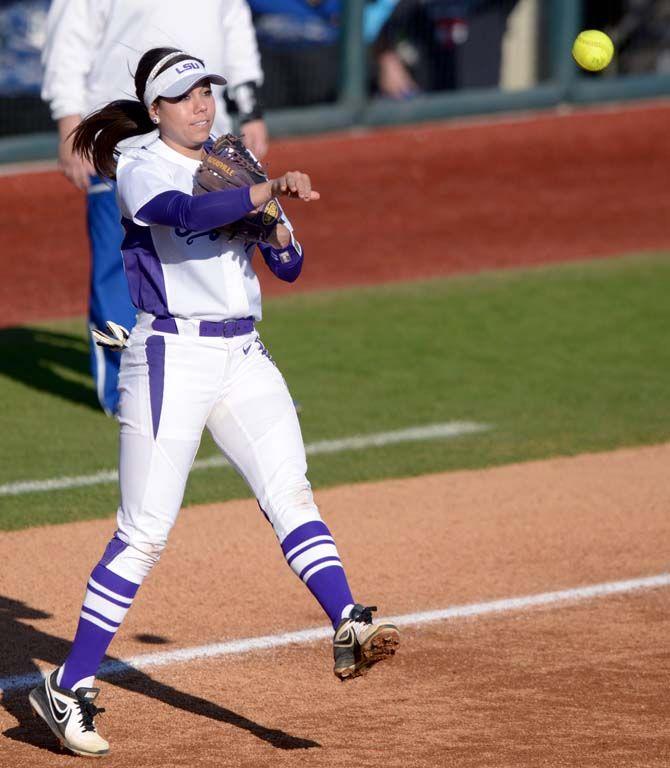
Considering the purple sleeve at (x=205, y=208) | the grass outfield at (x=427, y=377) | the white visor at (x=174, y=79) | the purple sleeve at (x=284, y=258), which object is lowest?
the grass outfield at (x=427, y=377)

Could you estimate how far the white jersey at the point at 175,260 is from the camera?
14.0ft

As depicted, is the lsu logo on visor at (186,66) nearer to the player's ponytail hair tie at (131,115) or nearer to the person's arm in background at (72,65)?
the player's ponytail hair tie at (131,115)

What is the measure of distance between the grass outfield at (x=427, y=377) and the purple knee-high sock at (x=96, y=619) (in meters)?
2.37

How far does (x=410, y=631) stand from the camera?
5.41 metres

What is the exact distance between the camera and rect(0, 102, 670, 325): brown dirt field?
1015 centimetres

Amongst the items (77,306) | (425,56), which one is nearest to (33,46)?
(77,306)

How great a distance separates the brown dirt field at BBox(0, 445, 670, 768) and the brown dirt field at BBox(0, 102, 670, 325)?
377 centimetres

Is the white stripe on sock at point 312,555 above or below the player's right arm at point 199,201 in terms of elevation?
below

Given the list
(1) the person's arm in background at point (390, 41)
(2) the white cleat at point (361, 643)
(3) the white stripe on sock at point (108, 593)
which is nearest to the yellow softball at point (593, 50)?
(2) the white cleat at point (361, 643)

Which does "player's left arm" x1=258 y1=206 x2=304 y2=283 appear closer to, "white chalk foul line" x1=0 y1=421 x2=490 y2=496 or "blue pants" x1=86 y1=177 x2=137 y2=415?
"white chalk foul line" x1=0 y1=421 x2=490 y2=496

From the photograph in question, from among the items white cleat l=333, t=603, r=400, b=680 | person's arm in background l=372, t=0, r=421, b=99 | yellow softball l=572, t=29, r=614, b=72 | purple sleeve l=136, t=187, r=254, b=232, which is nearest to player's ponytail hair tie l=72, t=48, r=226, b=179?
purple sleeve l=136, t=187, r=254, b=232

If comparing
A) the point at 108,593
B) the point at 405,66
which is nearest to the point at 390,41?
the point at 405,66

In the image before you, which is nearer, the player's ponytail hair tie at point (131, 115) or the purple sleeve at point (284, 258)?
the player's ponytail hair tie at point (131, 115)

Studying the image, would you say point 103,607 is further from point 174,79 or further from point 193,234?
point 174,79
